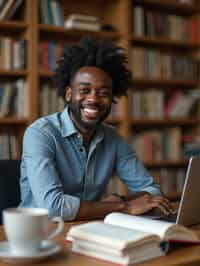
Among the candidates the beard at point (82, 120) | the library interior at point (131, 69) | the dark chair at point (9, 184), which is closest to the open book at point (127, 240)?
the dark chair at point (9, 184)

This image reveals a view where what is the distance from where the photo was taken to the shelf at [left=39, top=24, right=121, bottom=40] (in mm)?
3279

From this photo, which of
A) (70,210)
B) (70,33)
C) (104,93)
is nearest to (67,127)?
(104,93)

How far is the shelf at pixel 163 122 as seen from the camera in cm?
366

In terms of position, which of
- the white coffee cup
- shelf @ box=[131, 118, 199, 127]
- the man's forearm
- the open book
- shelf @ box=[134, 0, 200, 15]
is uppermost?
shelf @ box=[134, 0, 200, 15]

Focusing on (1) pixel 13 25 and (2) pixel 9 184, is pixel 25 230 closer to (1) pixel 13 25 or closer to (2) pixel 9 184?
(2) pixel 9 184

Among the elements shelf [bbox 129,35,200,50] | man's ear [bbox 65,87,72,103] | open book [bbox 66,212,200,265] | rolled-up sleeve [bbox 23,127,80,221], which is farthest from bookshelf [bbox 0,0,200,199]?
open book [bbox 66,212,200,265]

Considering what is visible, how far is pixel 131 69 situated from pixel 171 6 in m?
0.68

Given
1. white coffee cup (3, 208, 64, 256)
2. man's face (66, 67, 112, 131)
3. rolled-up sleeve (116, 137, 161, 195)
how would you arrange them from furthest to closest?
rolled-up sleeve (116, 137, 161, 195) → man's face (66, 67, 112, 131) → white coffee cup (3, 208, 64, 256)

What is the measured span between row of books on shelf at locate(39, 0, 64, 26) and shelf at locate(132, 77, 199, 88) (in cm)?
75

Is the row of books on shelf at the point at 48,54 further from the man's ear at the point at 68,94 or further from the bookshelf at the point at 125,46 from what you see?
the man's ear at the point at 68,94

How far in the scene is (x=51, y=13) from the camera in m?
3.30

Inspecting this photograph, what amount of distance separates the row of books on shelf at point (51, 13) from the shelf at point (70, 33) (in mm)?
47

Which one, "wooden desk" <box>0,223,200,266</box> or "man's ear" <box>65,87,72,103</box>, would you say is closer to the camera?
"wooden desk" <box>0,223,200,266</box>

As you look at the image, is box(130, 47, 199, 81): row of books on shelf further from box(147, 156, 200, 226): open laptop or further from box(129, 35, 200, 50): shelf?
box(147, 156, 200, 226): open laptop
